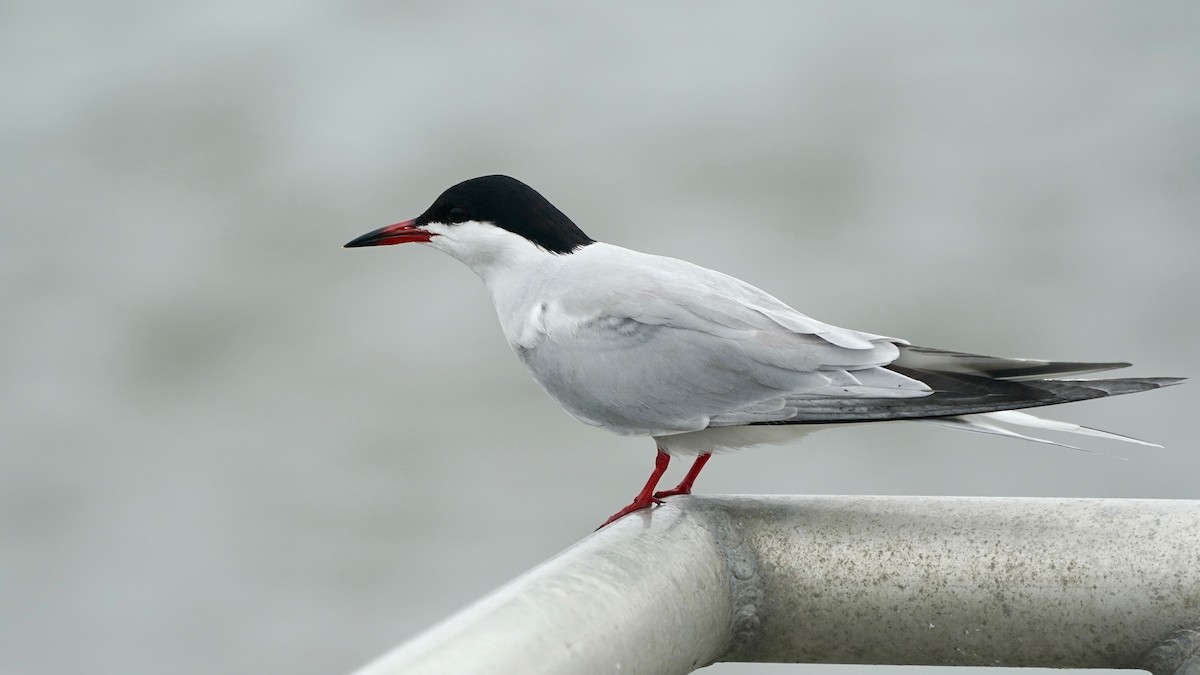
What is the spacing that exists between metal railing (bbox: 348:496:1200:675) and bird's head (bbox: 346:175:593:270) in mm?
751

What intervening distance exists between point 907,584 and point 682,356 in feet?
2.12

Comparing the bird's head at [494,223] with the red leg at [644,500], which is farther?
the bird's head at [494,223]

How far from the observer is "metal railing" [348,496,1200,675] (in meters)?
1.46

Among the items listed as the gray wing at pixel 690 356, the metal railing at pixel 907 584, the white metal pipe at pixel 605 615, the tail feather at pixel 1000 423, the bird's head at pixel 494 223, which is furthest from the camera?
the bird's head at pixel 494 223

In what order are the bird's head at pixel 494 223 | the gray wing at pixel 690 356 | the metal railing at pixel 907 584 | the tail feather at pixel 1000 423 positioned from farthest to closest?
the bird's head at pixel 494 223 < the gray wing at pixel 690 356 < the tail feather at pixel 1000 423 < the metal railing at pixel 907 584

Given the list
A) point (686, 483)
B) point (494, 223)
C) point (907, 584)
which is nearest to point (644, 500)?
point (686, 483)

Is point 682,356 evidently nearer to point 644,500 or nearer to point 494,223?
point 644,500

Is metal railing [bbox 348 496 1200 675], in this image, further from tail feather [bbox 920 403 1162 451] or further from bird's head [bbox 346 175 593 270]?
bird's head [bbox 346 175 593 270]

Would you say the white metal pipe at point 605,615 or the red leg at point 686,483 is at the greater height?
the white metal pipe at point 605,615

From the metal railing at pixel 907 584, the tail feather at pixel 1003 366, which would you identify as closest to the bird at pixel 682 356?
the tail feather at pixel 1003 366

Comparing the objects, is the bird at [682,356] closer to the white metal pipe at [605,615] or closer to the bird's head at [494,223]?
the bird's head at [494,223]

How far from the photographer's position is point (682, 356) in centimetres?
210

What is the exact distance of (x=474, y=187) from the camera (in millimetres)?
2344

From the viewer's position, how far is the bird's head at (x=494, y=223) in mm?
2309
